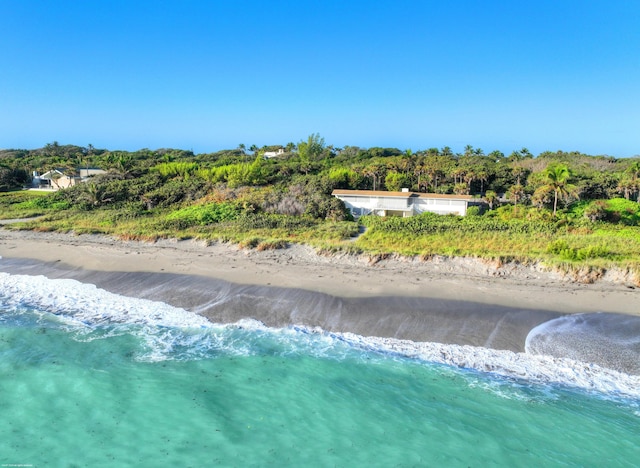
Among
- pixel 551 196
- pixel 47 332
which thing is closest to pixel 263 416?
pixel 47 332

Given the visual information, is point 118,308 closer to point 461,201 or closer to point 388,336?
point 388,336

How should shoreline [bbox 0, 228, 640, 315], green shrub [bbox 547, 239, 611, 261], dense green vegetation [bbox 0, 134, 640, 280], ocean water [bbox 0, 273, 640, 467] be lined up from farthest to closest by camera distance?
dense green vegetation [bbox 0, 134, 640, 280] < green shrub [bbox 547, 239, 611, 261] < shoreline [bbox 0, 228, 640, 315] < ocean water [bbox 0, 273, 640, 467]

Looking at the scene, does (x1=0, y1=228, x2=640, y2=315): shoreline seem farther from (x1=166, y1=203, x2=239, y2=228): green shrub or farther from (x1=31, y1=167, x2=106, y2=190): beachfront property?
(x1=31, y1=167, x2=106, y2=190): beachfront property

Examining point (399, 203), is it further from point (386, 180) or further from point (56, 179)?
point (56, 179)

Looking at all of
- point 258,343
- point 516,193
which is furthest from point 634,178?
point 258,343

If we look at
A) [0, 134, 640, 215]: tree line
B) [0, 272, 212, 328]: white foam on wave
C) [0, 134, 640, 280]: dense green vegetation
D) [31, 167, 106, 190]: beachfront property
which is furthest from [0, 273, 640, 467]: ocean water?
[31, 167, 106, 190]: beachfront property

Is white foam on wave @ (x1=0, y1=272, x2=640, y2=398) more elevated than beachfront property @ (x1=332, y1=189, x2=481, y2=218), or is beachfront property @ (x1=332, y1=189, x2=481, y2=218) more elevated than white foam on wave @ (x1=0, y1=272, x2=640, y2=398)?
beachfront property @ (x1=332, y1=189, x2=481, y2=218)
